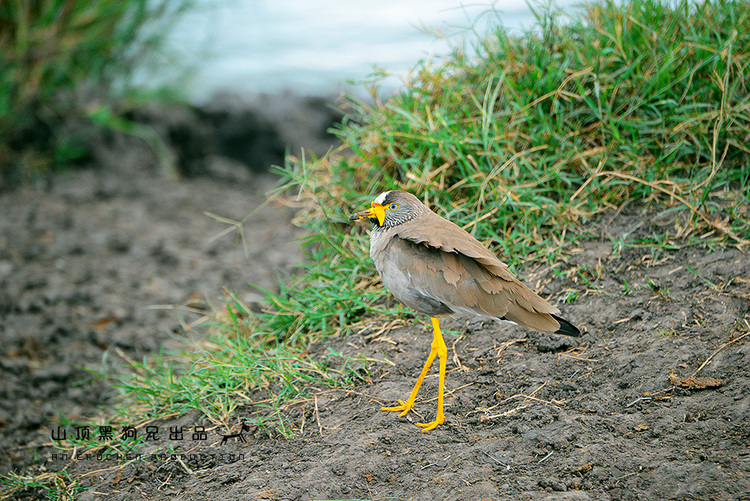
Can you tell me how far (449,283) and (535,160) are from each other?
1.60 m

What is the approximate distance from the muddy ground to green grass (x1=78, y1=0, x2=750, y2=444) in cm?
19

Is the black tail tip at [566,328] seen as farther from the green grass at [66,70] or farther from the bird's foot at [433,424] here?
the green grass at [66,70]

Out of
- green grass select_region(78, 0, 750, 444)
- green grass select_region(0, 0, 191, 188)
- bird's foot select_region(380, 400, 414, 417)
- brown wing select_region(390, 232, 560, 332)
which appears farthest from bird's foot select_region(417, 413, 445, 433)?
green grass select_region(0, 0, 191, 188)

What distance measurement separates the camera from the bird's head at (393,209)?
2.66 meters

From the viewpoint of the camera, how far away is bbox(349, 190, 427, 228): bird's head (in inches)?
105

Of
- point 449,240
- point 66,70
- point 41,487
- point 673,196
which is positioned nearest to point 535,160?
point 673,196

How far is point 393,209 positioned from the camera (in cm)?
266

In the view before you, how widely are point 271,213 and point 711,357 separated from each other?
5.00 m

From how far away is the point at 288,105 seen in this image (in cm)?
738

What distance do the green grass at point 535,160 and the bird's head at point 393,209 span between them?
73 centimetres

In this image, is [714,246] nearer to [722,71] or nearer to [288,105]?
[722,71]

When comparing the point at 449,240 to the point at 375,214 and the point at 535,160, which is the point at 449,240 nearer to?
the point at 375,214

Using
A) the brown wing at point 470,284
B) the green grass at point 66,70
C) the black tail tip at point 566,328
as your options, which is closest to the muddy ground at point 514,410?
the black tail tip at point 566,328

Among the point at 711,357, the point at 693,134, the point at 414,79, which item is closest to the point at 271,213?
the point at 414,79
